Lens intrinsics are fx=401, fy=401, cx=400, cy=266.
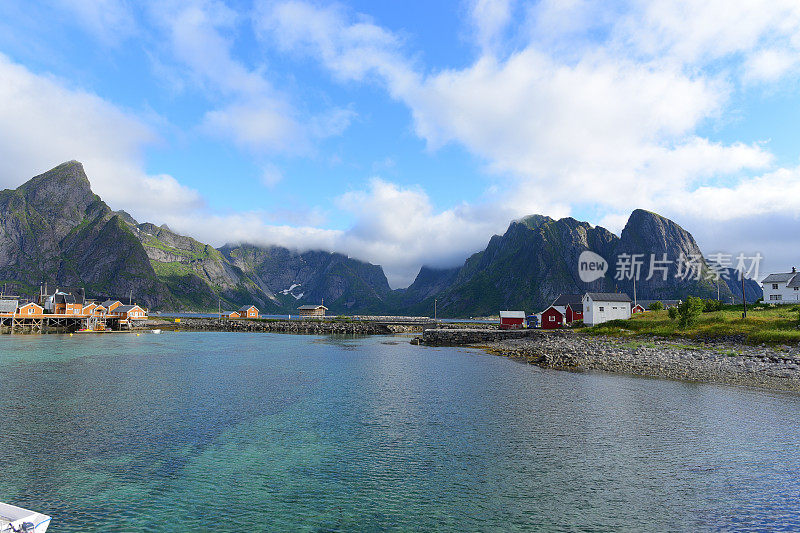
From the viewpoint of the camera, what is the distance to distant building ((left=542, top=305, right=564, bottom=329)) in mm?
124300

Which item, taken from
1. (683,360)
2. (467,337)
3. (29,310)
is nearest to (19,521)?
(683,360)

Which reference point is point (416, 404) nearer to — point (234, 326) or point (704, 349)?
point (704, 349)

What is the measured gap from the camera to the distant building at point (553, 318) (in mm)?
124300

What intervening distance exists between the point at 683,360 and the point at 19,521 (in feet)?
212

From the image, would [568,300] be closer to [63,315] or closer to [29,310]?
[63,315]

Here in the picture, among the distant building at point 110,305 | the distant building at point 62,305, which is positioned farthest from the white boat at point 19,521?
the distant building at point 110,305

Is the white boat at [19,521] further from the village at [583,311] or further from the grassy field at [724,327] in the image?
the village at [583,311]

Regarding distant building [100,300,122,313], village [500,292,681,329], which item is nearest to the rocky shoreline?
village [500,292,681,329]

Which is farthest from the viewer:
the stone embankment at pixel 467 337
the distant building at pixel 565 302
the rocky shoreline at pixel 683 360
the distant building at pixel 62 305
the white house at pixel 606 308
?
the distant building at pixel 62 305

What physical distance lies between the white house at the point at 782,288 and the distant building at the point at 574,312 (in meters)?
44.0

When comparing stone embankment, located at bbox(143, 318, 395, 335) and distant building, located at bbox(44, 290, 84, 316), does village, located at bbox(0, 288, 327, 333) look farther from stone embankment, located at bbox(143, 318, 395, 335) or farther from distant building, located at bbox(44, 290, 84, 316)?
stone embankment, located at bbox(143, 318, 395, 335)

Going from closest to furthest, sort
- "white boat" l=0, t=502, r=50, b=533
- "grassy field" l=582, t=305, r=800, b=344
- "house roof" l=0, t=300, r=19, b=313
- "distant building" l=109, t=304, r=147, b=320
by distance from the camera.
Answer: "white boat" l=0, t=502, r=50, b=533, "grassy field" l=582, t=305, r=800, b=344, "house roof" l=0, t=300, r=19, b=313, "distant building" l=109, t=304, r=147, b=320

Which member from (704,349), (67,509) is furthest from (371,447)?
(704,349)

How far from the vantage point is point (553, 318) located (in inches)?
4956
